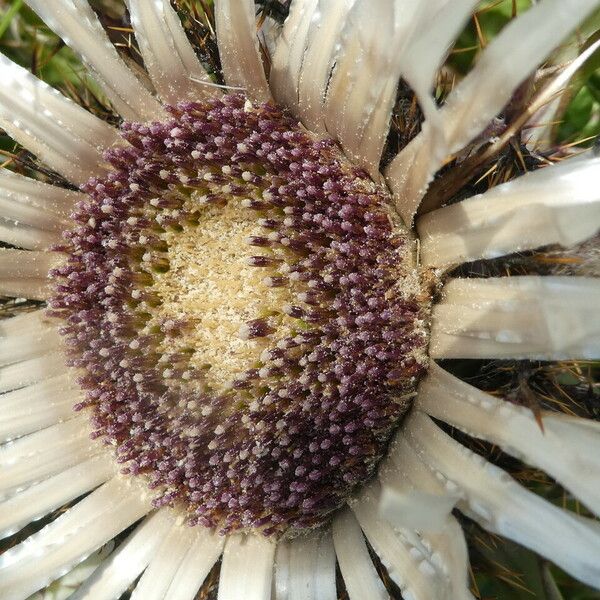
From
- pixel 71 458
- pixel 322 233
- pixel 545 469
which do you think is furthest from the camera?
pixel 71 458

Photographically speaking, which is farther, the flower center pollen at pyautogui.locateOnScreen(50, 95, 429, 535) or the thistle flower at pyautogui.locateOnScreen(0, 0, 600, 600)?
the flower center pollen at pyautogui.locateOnScreen(50, 95, 429, 535)

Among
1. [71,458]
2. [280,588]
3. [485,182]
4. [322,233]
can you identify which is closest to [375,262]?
[322,233]

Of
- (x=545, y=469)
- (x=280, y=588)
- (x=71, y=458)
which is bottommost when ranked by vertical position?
(x=280, y=588)

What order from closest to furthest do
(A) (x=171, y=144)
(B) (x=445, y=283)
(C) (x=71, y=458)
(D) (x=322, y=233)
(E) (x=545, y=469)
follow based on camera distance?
1. (E) (x=545, y=469)
2. (B) (x=445, y=283)
3. (D) (x=322, y=233)
4. (A) (x=171, y=144)
5. (C) (x=71, y=458)

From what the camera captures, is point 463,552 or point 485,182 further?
point 485,182

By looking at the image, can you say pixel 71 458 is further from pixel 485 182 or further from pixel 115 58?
pixel 485 182

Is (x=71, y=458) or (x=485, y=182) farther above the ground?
(x=485, y=182)

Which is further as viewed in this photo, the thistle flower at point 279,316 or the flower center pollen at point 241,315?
the flower center pollen at point 241,315
